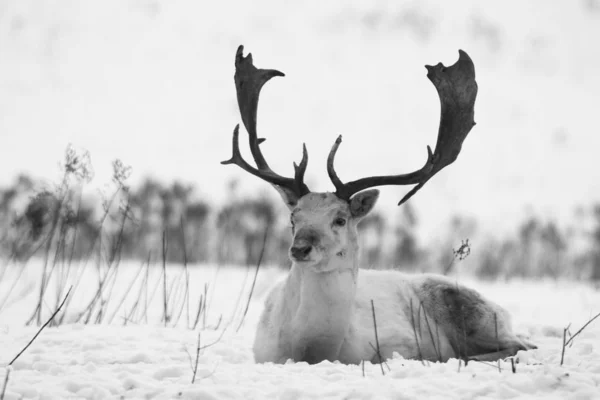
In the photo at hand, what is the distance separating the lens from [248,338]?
616cm

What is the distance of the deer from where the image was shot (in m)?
4.67

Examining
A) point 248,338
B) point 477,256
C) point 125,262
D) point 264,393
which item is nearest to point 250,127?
point 248,338

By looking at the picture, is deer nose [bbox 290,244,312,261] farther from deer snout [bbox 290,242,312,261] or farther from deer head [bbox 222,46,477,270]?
deer head [bbox 222,46,477,270]

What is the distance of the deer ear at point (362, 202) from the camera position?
5.11m

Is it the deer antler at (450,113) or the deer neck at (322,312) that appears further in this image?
the deer antler at (450,113)

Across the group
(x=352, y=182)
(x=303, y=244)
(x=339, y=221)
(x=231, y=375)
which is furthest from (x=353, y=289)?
(x=231, y=375)

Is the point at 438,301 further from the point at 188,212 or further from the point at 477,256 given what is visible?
the point at 188,212

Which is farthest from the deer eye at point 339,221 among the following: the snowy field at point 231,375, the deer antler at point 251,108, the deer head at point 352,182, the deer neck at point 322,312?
the snowy field at point 231,375

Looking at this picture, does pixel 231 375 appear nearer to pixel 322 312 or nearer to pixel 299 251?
pixel 299 251

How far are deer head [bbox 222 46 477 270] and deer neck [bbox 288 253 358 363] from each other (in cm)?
11

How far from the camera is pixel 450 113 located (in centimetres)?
531

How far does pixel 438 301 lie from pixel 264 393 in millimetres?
3181

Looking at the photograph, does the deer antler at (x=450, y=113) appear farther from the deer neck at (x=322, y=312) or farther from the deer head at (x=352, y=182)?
the deer neck at (x=322, y=312)

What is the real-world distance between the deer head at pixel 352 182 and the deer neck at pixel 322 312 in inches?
4.5
